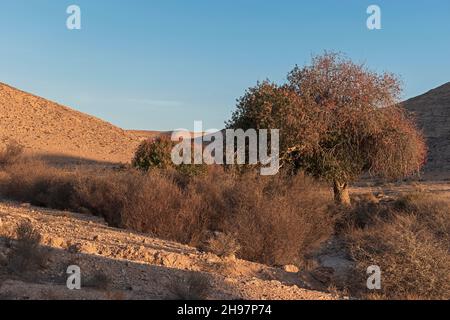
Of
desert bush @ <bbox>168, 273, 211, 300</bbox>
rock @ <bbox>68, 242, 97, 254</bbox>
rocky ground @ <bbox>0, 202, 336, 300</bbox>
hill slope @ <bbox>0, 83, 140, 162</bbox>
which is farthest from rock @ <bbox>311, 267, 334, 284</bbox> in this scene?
hill slope @ <bbox>0, 83, 140, 162</bbox>

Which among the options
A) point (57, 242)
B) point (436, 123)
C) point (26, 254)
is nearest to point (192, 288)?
point (26, 254)

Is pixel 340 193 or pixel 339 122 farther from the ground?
pixel 339 122

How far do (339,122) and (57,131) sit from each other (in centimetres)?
5387

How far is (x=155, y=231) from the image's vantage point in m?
14.3

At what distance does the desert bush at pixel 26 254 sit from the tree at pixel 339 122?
11658 millimetres

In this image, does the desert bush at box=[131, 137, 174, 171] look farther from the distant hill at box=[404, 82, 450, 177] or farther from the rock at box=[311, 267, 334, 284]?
the distant hill at box=[404, 82, 450, 177]

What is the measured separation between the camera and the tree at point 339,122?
64.1ft

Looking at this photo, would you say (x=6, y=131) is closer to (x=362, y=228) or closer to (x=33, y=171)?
(x=33, y=171)

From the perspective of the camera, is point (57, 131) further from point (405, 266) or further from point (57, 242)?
point (405, 266)

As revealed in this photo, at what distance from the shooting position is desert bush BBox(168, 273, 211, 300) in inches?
289

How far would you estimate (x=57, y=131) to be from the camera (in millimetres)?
68062

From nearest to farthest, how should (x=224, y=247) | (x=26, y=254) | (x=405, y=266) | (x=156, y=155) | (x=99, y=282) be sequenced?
1. (x=99, y=282)
2. (x=26, y=254)
3. (x=405, y=266)
4. (x=224, y=247)
5. (x=156, y=155)

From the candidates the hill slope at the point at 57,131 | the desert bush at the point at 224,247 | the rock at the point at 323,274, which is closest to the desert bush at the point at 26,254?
the desert bush at the point at 224,247

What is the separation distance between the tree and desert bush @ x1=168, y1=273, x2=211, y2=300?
38.2ft
